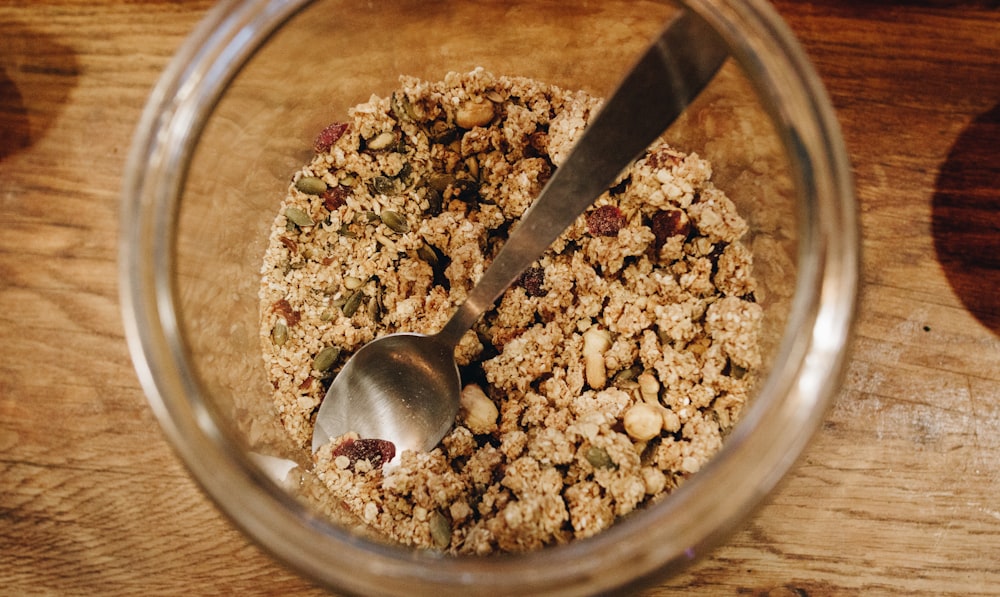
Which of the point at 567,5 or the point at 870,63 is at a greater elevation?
the point at 567,5

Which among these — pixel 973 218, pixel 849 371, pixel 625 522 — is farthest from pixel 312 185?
pixel 973 218

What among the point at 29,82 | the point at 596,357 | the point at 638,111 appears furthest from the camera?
the point at 29,82

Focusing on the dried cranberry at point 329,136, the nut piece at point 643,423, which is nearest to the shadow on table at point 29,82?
the dried cranberry at point 329,136

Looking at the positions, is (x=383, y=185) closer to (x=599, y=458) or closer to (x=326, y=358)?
(x=326, y=358)

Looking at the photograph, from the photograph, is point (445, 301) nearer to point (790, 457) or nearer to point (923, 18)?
point (790, 457)

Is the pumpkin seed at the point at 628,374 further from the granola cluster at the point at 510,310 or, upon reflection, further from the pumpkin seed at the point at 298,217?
the pumpkin seed at the point at 298,217

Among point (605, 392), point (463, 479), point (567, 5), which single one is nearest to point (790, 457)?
point (605, 392)

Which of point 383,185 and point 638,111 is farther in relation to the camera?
point 383,185
